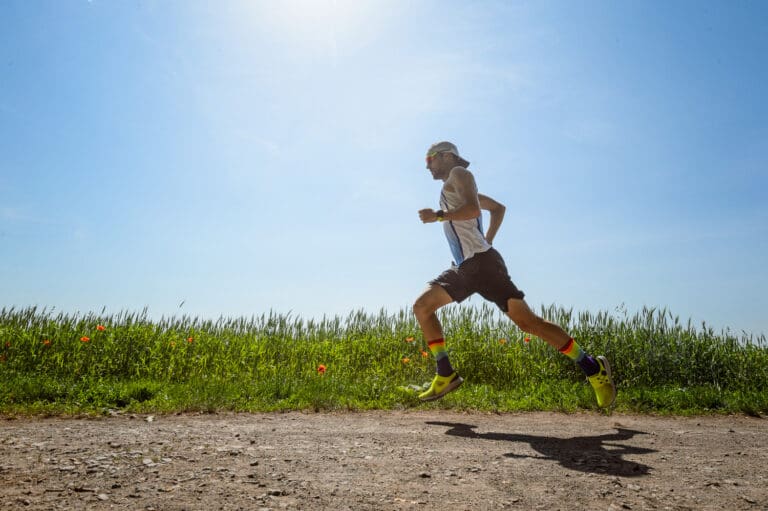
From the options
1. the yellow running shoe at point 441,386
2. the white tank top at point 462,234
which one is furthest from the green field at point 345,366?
the white tank top at point 462,234

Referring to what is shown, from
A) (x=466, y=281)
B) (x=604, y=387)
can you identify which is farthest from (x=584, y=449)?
(x=466, y=281)

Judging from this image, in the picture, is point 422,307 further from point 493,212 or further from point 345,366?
point 345,366

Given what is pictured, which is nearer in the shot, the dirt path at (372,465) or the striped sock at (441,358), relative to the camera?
the dirt path at (372,465)

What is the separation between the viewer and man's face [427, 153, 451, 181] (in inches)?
233

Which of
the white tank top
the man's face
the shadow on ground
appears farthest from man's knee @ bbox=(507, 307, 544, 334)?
the man's face

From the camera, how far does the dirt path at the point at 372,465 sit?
3025 mm

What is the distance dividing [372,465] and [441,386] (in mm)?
2445

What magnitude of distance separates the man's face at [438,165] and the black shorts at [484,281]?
965 millimetres

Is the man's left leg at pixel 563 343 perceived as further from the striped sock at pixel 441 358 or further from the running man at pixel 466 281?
the striped sock at pixel 441 358

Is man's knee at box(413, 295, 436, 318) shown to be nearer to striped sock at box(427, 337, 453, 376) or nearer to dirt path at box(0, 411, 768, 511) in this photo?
striped sock at box(427, 337, 453, 376)

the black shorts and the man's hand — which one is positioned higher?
the man's hand

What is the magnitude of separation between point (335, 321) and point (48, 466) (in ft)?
24.4

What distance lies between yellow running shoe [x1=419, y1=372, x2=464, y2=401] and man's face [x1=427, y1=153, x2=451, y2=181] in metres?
2.14

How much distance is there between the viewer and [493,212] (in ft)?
21.2
